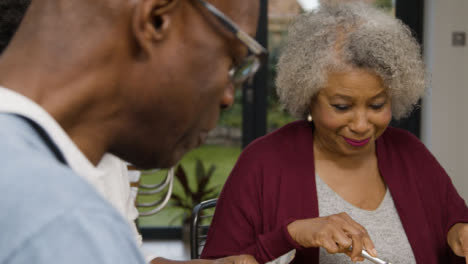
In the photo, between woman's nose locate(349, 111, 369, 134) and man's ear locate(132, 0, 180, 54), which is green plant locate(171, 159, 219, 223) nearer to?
woman's nose locate(349, 111, 369, 134)

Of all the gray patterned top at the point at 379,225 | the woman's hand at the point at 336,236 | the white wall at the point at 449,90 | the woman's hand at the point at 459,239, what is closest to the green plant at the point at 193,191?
the white wall at the point at 449,90

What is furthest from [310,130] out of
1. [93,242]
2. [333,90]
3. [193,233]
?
[93,242]

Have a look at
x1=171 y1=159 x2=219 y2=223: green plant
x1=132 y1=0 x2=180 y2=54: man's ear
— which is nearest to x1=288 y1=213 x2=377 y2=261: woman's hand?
x1=132 y1=0 x2=180 y2=54: man's ear

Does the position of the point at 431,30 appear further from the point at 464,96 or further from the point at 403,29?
the point at 403,29

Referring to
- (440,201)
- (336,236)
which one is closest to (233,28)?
(336,236)

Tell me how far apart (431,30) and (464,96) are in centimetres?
59

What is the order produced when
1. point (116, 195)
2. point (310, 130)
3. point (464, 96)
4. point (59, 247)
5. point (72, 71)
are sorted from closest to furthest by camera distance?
point (59, 247) < point (72, 71) < point (116, 195) < point (310, 130) < point (464, 96)

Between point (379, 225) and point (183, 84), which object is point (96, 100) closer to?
point (183, 84)

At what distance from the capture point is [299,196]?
1.59m

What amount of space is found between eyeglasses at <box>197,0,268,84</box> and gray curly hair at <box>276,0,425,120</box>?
98 centimetres

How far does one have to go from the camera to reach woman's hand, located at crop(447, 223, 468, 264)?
4.91 ft

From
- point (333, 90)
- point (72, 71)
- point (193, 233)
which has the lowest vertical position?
point (193, 233)

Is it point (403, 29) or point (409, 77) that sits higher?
point (403, 29)

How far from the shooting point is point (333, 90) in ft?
5.19
